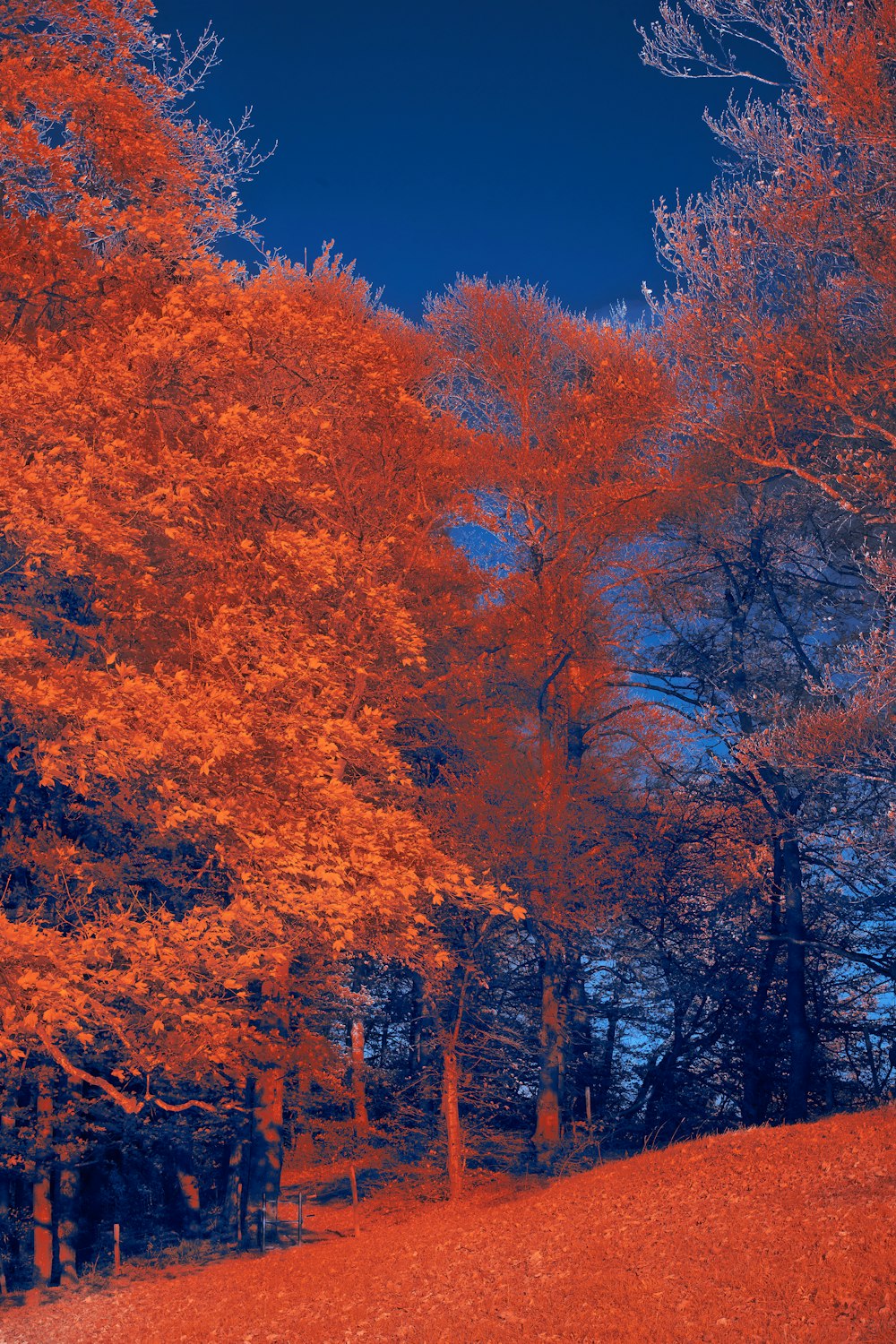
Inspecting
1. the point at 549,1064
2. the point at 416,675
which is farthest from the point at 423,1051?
the point at 416,675

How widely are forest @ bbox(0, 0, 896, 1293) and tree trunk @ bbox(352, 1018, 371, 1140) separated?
0.12 m

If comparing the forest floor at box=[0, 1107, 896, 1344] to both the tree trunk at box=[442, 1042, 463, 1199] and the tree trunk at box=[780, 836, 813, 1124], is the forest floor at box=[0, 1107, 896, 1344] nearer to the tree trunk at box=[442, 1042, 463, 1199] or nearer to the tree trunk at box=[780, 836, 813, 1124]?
the tree trunk at box=[442, 1042, 463, 1199]

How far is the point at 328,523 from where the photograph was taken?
1603 centimetres

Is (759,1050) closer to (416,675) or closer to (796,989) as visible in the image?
(796,989)

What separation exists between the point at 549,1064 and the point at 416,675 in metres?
7.41

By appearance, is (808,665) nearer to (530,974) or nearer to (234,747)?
(530,974)

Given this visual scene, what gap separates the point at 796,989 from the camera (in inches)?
787

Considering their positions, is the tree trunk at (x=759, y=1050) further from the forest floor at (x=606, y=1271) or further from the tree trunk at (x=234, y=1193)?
the tree trunk at (x=234, y=1193)

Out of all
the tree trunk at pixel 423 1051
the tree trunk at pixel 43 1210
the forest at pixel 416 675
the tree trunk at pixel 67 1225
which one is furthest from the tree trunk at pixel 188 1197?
the tree trunk at pixel 423 1051

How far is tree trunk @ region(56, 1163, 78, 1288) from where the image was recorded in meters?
18.2

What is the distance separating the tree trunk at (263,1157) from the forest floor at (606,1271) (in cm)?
130

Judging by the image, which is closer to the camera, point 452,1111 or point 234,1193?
point 452,1111

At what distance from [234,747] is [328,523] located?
6.27 metres

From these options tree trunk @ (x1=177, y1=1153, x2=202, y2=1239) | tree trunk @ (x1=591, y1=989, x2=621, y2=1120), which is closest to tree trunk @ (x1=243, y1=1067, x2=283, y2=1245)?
tree trunk @ (x1=177, y1=1153, x2=202, y2=1239)
